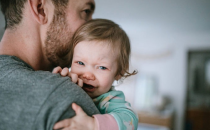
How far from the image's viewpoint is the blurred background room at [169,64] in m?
4.04

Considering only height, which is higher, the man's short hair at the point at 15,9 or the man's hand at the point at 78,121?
the man's short hair at the point at 15,9

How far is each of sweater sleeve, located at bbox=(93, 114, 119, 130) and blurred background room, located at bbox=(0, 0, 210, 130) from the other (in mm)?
3219

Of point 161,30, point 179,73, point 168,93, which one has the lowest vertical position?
point 168,93

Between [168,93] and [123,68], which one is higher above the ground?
[123,68]

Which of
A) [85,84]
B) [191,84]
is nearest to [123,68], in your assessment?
[85,84]

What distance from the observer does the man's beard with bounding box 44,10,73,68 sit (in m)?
0.91

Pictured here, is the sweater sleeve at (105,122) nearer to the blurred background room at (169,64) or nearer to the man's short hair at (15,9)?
the man's short hair at (15,9)

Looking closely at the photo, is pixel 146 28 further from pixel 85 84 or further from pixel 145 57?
pixel 85 84

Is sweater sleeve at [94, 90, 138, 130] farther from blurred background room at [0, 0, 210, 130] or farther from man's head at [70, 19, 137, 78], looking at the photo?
blurred background room at [0, 0, 210, 130]

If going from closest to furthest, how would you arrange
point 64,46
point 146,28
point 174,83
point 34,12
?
point 34,12, point 64,46, point 146,28, point 174,83

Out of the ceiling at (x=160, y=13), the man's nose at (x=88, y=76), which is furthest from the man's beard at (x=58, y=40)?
the ceiling at (x=160, y=13)

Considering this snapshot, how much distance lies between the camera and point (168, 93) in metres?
5.37

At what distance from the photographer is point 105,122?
2.01 ft

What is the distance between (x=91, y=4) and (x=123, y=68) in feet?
1.34
